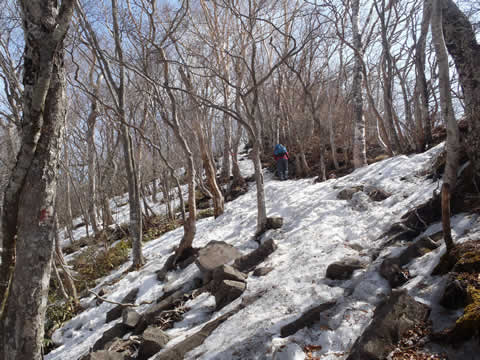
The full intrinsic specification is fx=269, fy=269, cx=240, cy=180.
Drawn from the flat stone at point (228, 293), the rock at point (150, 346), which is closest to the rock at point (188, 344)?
the rock at point (150, 346)

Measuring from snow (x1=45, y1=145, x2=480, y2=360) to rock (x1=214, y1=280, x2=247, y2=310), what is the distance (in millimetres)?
140

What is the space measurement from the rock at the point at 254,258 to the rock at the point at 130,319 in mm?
1870

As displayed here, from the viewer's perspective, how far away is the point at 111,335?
14.2 ft

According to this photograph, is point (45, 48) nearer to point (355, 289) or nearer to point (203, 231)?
point (355, 289)

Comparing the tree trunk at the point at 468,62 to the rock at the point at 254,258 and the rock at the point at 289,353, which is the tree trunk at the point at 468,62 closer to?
the rock at the point at 289,353

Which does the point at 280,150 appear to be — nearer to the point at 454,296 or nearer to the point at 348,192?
the point at 348,192

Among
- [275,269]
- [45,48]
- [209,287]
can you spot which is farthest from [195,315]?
[45,48]

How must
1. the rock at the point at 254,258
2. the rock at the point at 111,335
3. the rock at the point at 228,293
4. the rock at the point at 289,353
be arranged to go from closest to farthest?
1. the rock at the point at 289,353
2. the rock at the point at 228,293
3. the rock at the point at 111,335
4. the rock at the point at 254,258

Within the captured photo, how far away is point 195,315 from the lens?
13.7 feet

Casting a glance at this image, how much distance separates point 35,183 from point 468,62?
5.30 m

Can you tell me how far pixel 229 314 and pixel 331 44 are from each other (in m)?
11.6

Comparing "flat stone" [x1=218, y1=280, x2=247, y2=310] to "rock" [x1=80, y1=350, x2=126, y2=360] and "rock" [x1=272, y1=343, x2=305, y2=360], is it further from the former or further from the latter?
"rock" [x1=272, y1=343, x2=305, y2=360]

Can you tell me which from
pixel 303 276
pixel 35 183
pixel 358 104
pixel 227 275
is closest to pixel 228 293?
pixel 227 275

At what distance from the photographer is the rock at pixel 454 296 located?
2150 mm
